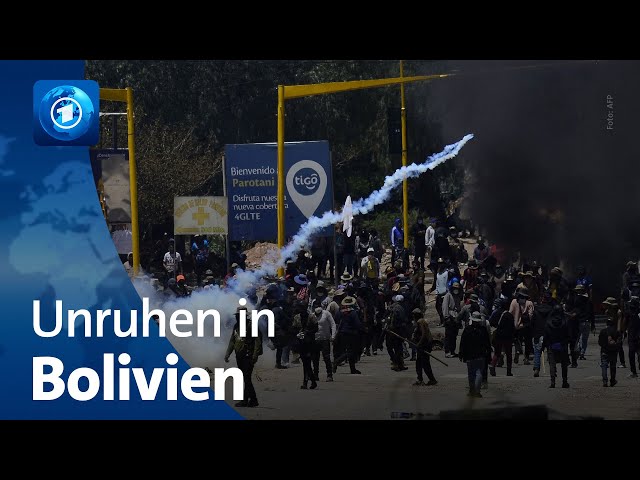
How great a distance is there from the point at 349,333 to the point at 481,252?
5.80 metres

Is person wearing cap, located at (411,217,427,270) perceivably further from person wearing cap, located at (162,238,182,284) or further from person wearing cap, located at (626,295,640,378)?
person wearing cap, located at (162,238,182,284)

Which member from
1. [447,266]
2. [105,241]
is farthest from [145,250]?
[447,266]

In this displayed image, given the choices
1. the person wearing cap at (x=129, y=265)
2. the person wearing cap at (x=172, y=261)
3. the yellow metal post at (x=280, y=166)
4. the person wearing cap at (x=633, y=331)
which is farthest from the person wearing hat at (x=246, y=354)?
the person wearing cap at (x=633, y=331)

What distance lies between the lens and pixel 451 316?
2558 cm

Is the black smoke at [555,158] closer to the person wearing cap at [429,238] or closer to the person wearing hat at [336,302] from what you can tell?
the person wearing cap at [429,238]

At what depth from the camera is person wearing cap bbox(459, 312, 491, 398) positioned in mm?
21859

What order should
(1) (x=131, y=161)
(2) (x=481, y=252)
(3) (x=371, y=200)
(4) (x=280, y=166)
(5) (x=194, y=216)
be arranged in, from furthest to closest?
1. (3) (x=371, y=200)
2. (2) (x=481, y=252)
3. (4) (x=280, y=166)
4. (5) (x=194, y=216)
5. (1) (x=131, y=161)

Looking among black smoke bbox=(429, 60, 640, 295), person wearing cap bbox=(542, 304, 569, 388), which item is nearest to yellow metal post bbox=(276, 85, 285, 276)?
black smoke bbox=(429, 60, 640, 295)

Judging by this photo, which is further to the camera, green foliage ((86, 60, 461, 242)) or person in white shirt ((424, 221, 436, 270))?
person in white shirt ((424, 221, 436, 270))

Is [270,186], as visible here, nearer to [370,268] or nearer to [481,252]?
[370,268]

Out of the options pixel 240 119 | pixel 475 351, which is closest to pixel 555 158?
pixel 240 119

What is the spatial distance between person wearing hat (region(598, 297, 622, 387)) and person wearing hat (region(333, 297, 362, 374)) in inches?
147

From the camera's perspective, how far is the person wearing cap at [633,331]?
938 inches
